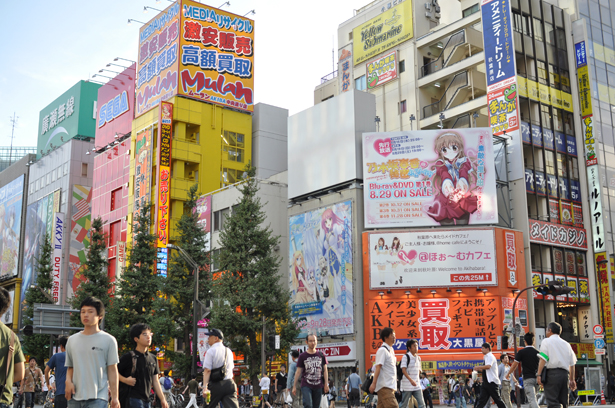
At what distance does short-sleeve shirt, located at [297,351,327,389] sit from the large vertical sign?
32.1 m

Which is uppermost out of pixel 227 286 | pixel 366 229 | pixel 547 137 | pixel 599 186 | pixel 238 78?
pixel 238 78

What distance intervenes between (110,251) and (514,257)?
100 ft

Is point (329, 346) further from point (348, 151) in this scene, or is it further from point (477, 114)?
point (477, 114)

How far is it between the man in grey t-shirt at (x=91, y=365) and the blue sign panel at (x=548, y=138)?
1529 inches

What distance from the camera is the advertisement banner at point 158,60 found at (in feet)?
166

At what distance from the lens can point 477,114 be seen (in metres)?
43.8

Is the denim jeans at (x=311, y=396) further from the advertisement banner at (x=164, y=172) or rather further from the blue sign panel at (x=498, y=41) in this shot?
the advertisement banner at (x=164, y=172)

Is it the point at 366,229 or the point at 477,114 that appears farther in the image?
the point at 477,114

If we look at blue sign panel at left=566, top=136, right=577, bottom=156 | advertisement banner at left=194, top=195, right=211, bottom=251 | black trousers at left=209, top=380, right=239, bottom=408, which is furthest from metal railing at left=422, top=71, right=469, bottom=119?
black trousers at left=209, top=380, right=239, bottom=408

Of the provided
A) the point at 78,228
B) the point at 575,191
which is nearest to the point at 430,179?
the point at 575,191

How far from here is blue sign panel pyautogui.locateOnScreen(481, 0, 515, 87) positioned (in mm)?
41312

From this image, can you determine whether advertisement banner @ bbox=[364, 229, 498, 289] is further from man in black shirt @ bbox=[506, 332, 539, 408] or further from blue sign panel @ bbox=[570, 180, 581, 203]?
man in black shirt @ bbox=[506, 332, 539, 408]

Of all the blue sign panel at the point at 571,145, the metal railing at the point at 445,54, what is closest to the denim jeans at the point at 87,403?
the blue sign panel at the point at 571,145

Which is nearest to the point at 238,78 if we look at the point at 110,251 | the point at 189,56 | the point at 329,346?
the point at 189,56
